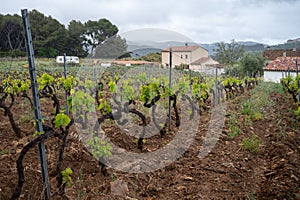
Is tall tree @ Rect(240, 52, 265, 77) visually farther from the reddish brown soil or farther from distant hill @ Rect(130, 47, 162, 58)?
the reddish brown soil

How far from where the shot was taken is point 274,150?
453 cm

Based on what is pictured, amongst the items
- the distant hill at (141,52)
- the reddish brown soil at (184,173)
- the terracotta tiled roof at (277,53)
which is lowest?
the reddish brown soil at (184,173)

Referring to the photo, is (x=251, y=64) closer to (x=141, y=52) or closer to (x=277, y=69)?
(x=277, y=69)

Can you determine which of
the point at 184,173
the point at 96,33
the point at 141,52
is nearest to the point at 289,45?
the point at 96,33

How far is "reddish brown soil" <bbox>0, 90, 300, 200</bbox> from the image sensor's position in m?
3.13

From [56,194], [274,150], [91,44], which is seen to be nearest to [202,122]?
[274,150]

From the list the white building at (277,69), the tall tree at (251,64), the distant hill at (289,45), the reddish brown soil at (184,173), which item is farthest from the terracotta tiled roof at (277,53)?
the reddish brown soil at (184,173)

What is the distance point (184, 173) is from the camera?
12.4 ft

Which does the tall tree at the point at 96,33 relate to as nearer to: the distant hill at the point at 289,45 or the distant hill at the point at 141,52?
the distant hill at the point at 141,52

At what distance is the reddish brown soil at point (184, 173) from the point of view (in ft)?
10.3

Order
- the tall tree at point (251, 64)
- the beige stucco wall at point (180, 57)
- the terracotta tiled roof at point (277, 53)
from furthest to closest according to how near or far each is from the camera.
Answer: the terracotta tiled roof at point (277, 53) < the tall tree at point (251, 64) < the beige stucco wall at point (180, 57)

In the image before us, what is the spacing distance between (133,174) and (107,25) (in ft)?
101

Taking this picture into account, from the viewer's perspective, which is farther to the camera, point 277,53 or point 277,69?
point 277,53

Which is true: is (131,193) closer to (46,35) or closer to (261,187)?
(261,187)
